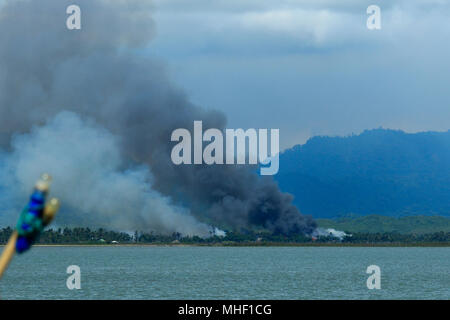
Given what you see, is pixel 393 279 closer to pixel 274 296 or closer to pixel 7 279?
pixel 274 296

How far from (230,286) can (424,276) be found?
6172 centimetres

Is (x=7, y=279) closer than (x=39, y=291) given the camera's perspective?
No
